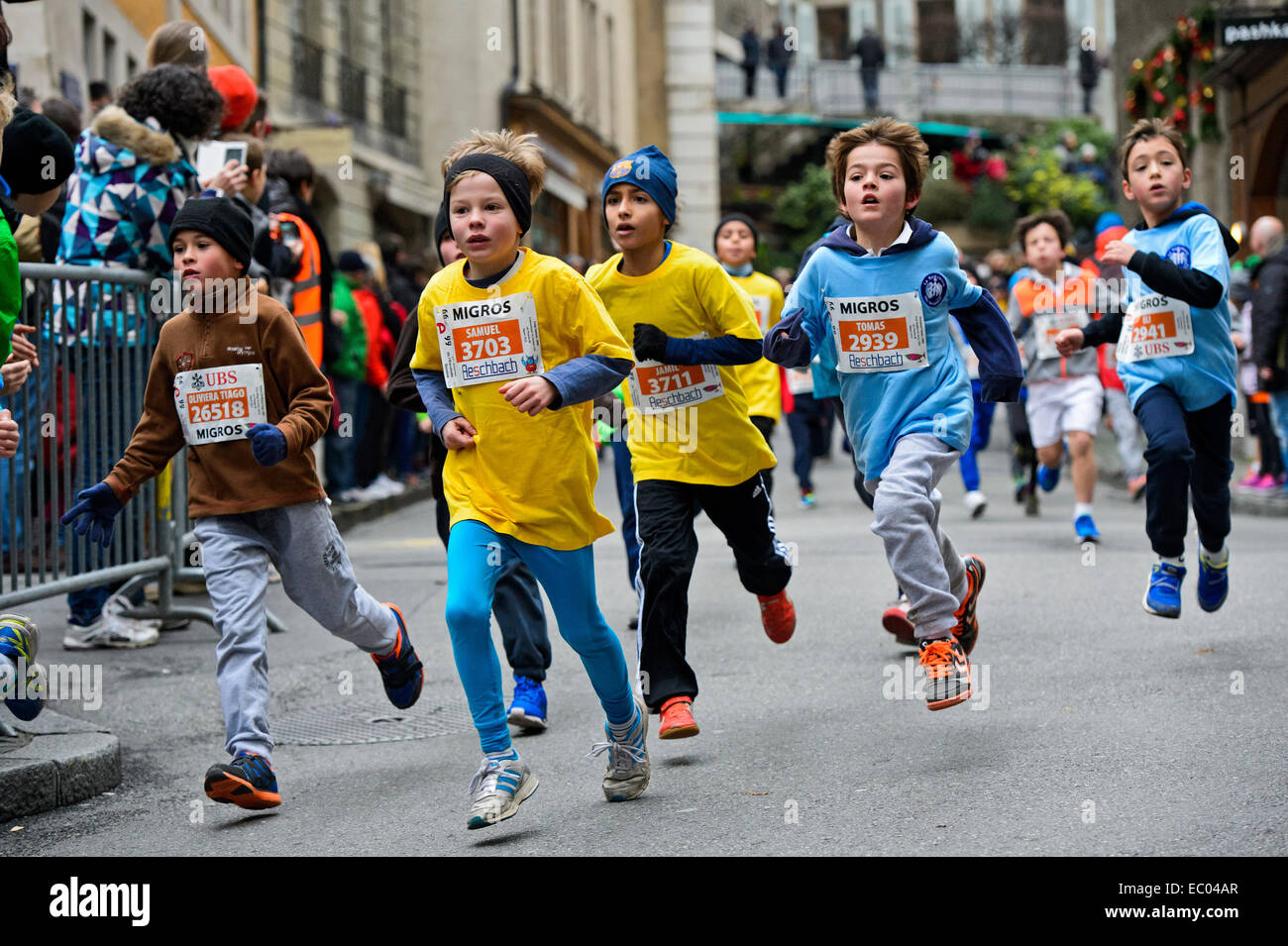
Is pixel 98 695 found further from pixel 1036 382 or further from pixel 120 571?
pixel 1036 382

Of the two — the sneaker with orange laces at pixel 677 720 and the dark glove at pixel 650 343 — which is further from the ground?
the dark glove at pixel 650 343

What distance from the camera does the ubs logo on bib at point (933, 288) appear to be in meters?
5.38

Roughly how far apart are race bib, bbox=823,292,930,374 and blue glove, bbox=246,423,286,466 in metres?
1.80

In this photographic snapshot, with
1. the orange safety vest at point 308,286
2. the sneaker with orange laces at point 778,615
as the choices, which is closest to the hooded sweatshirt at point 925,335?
the sneaker with orange laces at point 778,615

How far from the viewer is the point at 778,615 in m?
6.24

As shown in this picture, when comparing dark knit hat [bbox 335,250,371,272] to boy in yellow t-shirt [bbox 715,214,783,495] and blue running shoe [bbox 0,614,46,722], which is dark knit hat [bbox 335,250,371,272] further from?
blue running shoe [bbox 0,614,46,722]

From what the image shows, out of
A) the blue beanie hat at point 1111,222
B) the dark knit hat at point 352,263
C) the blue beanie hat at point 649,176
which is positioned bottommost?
the blue beanie hat at point 649,176

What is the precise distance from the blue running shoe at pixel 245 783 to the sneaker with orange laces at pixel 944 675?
1.86 metres

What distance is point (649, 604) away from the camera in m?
5.37

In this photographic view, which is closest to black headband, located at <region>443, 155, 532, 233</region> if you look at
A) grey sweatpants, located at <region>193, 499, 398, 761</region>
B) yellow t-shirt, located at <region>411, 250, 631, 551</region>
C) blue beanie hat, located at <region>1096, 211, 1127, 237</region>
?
yellow t-shirt, located at <region>411, 250, 631, 551</region>

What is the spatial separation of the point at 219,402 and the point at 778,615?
2185 millimetres

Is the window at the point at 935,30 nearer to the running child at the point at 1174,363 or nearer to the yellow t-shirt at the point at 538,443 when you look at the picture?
the running child at the point at 1174,363
